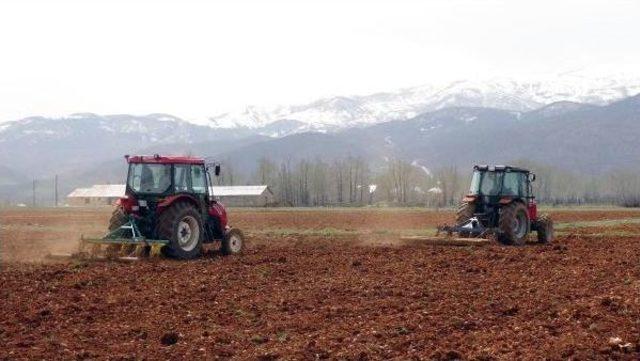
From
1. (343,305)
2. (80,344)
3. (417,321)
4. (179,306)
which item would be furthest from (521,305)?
(80,344)

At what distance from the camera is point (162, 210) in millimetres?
20828

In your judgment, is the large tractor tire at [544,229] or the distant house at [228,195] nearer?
the large tractor tire at [544,229]

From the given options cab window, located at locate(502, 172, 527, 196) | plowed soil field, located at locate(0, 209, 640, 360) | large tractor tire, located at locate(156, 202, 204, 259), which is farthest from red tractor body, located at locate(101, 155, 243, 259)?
cab window, located at locate(502, 172, 527, 196)

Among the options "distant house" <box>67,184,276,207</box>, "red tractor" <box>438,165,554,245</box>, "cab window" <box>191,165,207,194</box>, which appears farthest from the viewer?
"distant house" <box>67,184,276,207</box>

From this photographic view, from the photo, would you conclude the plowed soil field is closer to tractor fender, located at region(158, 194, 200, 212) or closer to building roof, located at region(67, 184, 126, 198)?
A: tractor fender, located at region(158, 194, 200, 212)

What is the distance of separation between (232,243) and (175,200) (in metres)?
2.39

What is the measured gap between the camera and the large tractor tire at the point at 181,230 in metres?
20.5

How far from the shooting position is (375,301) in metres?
14.0

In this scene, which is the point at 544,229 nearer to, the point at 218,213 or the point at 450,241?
the point at 450,241

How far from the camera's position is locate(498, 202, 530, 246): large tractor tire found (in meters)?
25.1

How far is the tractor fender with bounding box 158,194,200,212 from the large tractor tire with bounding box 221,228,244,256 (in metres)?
1.27

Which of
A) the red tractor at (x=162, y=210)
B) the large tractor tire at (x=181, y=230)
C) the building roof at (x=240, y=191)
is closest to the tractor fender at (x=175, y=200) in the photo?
the red tractor at (x=162, y=210)

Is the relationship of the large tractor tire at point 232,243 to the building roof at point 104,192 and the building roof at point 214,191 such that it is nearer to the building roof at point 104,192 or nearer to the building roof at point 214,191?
the building roof at point 214,191

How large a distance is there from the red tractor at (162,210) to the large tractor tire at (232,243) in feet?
0.39
